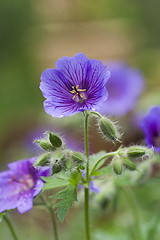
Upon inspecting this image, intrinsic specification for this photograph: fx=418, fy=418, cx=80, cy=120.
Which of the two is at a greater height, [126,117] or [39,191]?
[39,191]

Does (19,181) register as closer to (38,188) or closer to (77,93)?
(38,188)

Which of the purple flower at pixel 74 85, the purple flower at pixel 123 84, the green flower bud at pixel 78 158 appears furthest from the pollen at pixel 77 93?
the purple flower at pixel 123 84

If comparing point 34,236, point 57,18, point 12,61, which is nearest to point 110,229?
point 34,236

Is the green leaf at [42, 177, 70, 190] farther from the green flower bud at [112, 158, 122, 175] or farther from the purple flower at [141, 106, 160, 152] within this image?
the purple flower at [141, 106, 160, 152]

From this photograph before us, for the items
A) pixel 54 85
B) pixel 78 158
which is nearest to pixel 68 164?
pixel 78 158

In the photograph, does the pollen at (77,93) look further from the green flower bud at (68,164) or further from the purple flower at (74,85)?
the green flower bud at (68,164)

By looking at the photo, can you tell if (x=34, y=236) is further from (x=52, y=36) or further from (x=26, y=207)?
(x=52, y=36)
